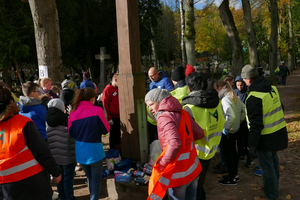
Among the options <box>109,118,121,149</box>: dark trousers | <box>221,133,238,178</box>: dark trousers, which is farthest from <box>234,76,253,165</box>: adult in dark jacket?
<box>109,118,121,149</box>: dark trousers

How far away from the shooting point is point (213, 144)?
3.32 m

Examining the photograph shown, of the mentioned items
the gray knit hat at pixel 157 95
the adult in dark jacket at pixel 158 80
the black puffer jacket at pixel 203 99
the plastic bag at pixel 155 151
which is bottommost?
the plastic bag at pixel 155 151

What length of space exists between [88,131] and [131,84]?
1.13 meters

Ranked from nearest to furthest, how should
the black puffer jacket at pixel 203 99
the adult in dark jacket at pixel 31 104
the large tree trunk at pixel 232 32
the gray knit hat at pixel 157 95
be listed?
the gray knit hat at pixel 157 95, the black puffer jacket at pixel 203 99, the adult in dark jacket at pixel 31 104, the large tree trunk at pixel 232 32

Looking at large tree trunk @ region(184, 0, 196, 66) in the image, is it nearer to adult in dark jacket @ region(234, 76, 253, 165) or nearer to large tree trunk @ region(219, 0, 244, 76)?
large tree trunk @ region(219, 0, 244, 76)

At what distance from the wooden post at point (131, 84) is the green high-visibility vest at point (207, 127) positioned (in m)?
1.20

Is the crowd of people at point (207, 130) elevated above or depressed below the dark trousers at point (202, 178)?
above

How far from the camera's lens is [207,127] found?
10.4 feet

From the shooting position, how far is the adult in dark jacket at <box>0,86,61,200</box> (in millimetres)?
2352

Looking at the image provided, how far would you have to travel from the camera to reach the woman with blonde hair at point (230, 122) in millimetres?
4230

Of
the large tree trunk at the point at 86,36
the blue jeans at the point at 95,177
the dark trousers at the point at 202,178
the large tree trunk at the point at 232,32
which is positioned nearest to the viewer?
the dark trousers at the point at 202,178

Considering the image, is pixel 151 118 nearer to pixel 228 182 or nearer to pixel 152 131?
pixel 152 131

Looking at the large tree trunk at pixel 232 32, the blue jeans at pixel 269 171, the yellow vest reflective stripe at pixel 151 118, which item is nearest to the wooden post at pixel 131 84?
the yellow vest reflective stripe at pixel 151 118

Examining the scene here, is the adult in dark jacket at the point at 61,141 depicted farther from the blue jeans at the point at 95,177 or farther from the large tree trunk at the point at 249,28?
the large tree trunk at the point at 249,28
